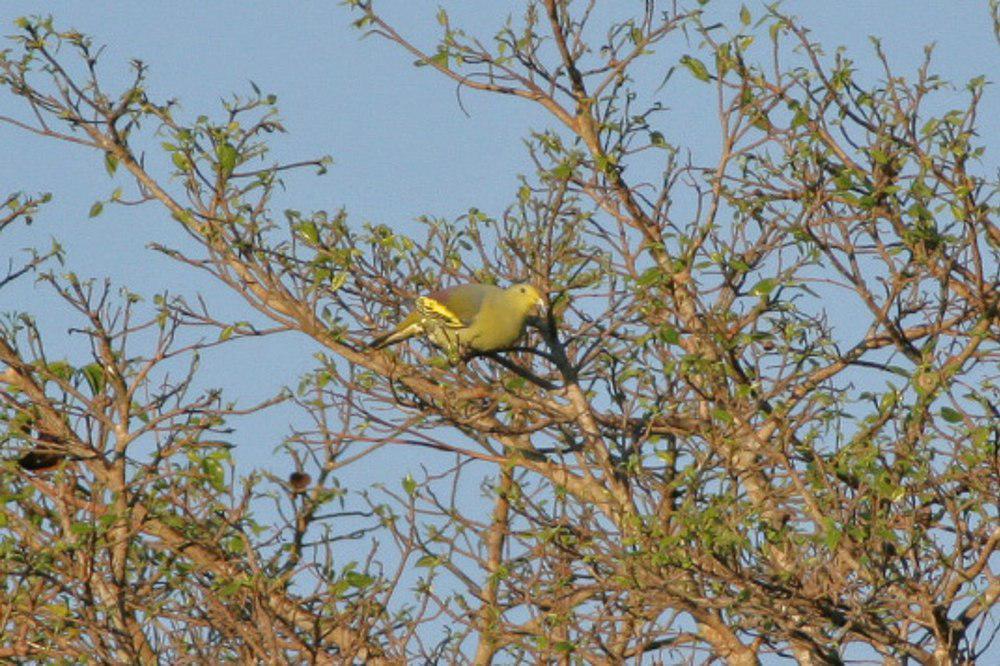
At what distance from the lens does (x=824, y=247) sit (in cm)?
913

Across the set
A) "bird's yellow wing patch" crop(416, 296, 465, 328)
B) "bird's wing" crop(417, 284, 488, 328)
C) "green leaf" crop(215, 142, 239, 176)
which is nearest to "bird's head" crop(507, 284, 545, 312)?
"bird's wing" crop(417, 284, 488, 328)

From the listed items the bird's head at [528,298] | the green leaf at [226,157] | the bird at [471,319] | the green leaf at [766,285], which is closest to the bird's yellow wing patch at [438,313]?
the bird at [471,319]

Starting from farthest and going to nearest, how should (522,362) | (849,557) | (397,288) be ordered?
(522,362) < (397,288) < (849,557)

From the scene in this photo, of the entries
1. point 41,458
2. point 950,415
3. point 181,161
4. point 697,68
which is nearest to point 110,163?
point 181,161

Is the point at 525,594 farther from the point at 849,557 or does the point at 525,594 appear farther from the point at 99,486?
the point at 99,486

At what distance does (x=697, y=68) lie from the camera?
31.3ft

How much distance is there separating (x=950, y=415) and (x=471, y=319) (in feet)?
8.90

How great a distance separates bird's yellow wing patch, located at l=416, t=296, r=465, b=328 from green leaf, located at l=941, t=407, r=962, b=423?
276 cm

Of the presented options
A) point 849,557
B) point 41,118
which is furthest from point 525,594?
point 41,118

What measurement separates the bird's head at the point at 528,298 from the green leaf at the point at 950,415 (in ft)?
7.59

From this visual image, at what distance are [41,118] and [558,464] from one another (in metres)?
3.51

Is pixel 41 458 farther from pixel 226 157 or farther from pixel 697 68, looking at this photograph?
pixel 697 68

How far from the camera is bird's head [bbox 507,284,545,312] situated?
959 centimetres

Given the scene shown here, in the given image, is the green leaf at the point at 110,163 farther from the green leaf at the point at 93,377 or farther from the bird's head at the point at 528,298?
the bird's head at the point at 528,298
